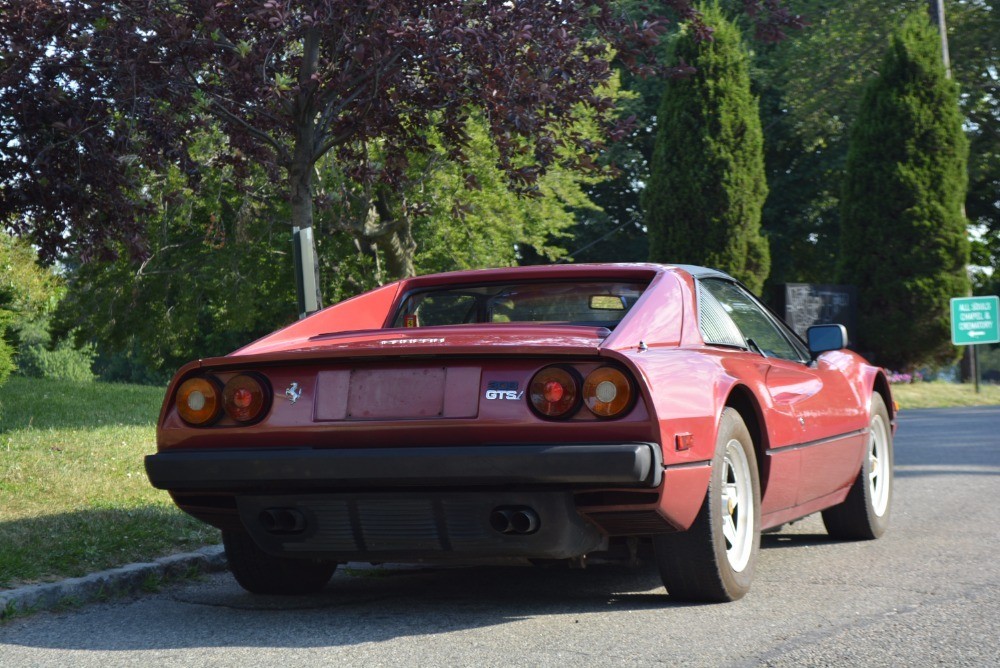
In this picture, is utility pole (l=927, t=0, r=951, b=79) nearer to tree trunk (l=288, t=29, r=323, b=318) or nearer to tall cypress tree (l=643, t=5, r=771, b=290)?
tall cypress tree (l=643, t=5, r=771, b=290)

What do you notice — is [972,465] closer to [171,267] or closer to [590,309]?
[590,309]

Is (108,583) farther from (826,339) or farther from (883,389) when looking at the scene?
(883,389)

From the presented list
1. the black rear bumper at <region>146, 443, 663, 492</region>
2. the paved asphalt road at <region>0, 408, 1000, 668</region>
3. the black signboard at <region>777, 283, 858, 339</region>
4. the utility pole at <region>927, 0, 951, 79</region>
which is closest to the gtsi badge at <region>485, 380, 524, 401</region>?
the black rear bumper at <region>146, 443, 663, 492</region>

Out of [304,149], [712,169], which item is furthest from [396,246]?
[304,149]

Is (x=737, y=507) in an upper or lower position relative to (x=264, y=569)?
upper

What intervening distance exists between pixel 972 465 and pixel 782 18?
162 inches

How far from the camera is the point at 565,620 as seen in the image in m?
4.81

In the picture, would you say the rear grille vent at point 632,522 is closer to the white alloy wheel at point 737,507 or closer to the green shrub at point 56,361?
the white alloy wheel at point 737,507

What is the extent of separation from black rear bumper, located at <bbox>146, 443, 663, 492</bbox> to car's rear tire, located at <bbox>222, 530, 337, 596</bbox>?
617 mm

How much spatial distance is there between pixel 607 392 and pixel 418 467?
27.2 inches

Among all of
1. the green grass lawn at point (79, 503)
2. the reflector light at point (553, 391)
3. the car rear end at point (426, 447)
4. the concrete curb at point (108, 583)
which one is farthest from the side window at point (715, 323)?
the green grass lawn at point (79, 503)

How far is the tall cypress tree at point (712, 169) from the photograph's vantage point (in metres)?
29.6

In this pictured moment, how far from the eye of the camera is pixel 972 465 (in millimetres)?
11141

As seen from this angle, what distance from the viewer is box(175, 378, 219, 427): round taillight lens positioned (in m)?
4.88
